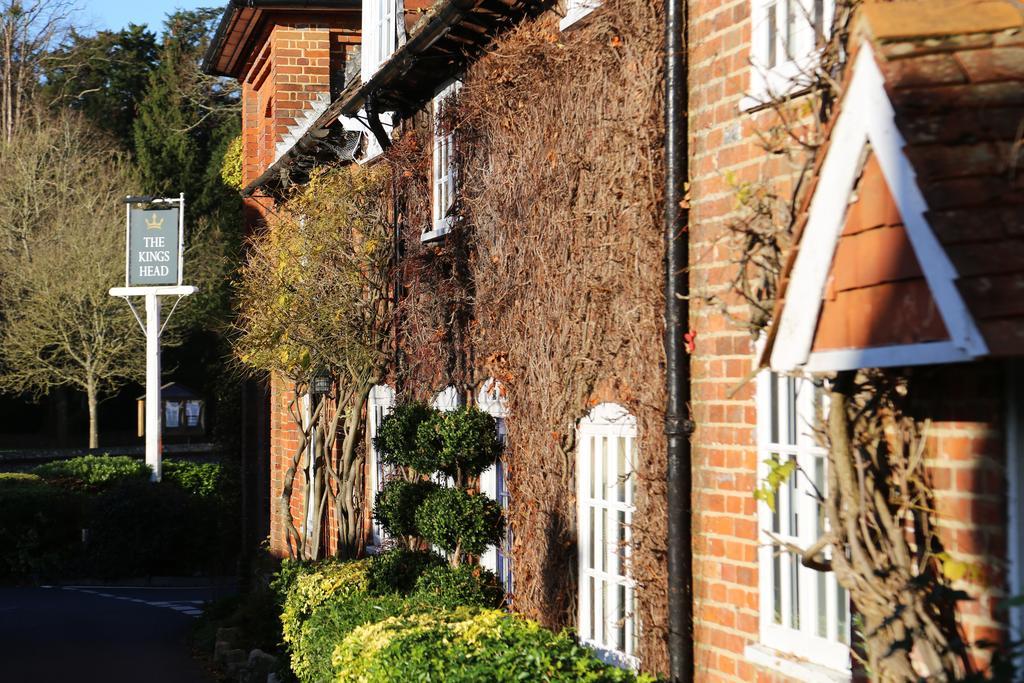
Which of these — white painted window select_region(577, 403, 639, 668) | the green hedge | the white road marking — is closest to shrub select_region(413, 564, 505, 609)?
the green hedge

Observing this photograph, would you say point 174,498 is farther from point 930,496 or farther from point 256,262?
point 930,496

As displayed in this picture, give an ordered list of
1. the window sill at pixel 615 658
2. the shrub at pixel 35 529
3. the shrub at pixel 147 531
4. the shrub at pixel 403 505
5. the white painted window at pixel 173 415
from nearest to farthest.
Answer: the window sill at pixel 615 658
the shrub at pixel 403 505
the shrub at pixel 35 529
the shrub at pixel 147 531
the white painted window at pixel 173 415

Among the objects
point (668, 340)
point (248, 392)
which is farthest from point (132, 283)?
point (668, 340)

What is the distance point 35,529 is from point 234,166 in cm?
1693

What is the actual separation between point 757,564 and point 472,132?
550cm

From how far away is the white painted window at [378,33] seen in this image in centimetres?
1294

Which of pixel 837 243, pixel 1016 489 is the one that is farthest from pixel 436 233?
pixel 1016 489

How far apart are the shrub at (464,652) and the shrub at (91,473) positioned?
69.3ft

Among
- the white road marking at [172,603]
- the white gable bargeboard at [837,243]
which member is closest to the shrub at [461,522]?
the white gable bargeboard at [837,243]

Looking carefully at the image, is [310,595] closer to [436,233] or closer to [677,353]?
[436,233]

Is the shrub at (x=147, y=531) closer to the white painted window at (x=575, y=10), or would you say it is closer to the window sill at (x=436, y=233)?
the window sill at (x=436, y=233)

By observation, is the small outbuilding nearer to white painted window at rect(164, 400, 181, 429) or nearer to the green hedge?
white painted window at rect(164, 400, 181, 429)

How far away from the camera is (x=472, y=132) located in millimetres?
10406

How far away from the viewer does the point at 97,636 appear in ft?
56.1
